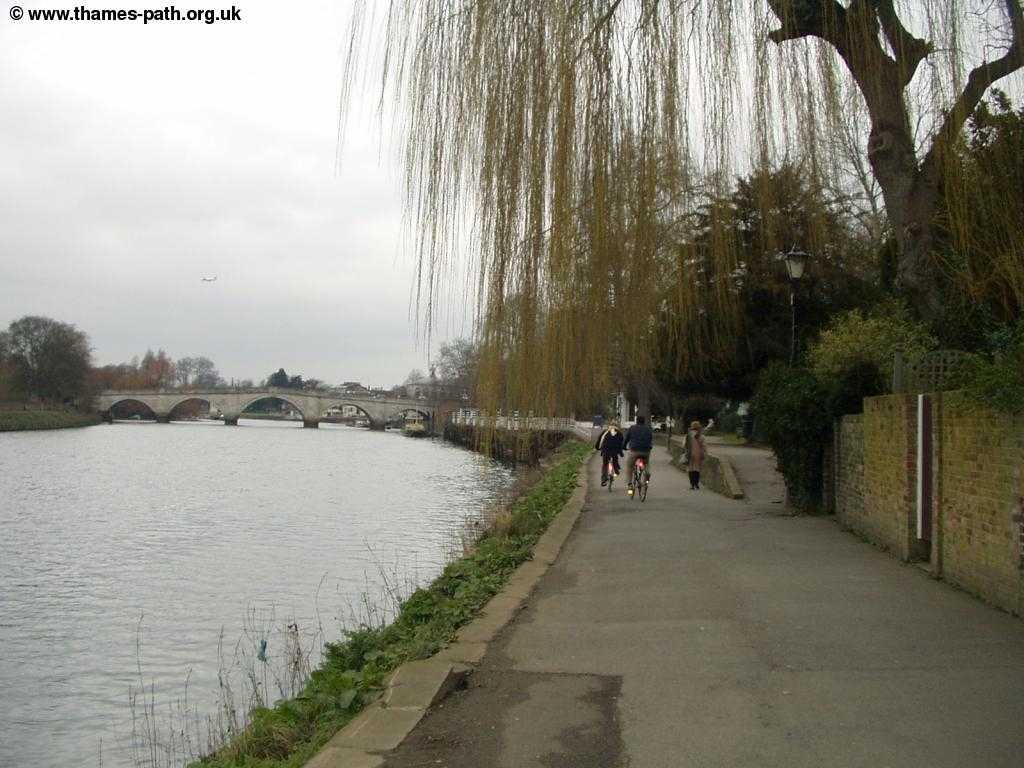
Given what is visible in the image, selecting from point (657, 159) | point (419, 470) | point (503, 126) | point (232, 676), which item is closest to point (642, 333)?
point (657, 159)

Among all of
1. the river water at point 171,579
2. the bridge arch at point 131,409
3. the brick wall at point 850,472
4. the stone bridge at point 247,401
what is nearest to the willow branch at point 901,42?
the river water at point 171,579

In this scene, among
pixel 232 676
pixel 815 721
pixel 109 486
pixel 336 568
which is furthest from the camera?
pixel 109 486

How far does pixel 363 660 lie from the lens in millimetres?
8047

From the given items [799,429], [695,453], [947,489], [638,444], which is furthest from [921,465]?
[695,453]

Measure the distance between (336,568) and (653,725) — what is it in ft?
42.3

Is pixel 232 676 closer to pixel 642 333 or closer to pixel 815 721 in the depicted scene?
pixel 642 333

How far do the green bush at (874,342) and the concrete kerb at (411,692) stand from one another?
5157 millimetres

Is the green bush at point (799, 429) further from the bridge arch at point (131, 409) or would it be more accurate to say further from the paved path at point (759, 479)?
the bridge arch at point (131, 409)

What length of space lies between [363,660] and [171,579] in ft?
32.1

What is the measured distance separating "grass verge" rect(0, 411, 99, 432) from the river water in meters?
48.9

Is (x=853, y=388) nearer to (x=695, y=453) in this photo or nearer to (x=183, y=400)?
(x=695, y=453)

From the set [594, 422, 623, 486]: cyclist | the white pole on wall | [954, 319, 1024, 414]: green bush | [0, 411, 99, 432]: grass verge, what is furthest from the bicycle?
[0, 411, 99, 432]: grass verge

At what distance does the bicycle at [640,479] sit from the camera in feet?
61.5

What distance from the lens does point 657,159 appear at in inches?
276
